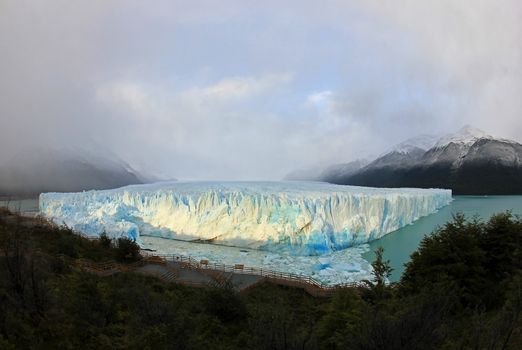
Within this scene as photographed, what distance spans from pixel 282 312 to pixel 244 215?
57.7 ft

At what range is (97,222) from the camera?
21.0m

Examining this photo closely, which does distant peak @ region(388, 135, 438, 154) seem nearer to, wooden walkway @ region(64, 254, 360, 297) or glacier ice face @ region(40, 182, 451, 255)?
glacier ice face @ region(40, 182, 451, 255)

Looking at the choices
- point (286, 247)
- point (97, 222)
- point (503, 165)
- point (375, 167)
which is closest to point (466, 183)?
point (503, 165)

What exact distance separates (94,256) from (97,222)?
266 inches

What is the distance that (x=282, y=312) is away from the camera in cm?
370

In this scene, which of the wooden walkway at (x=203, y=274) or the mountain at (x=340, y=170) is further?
the mountain at (x=340, y=170)

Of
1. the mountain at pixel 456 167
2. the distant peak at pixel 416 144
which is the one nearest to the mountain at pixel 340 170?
the mountain at pixel 456 167

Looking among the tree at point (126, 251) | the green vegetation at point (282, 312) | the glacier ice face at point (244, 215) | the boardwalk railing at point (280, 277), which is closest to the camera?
the green vegetation at point (282, 312)

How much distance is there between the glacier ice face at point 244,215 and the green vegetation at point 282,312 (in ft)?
31.7

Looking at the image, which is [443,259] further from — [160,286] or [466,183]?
[466,183]

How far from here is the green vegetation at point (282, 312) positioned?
10.9 ft

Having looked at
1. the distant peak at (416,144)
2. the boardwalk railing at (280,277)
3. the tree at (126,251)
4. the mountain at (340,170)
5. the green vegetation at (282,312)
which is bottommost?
the boardwalk railing at (280,277)

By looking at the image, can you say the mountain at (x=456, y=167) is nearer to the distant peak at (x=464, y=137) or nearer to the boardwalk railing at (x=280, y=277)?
the distant peak at (x=464, y=137)

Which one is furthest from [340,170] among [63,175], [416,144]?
[63,175]
